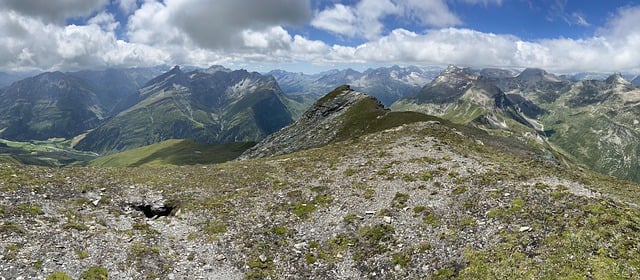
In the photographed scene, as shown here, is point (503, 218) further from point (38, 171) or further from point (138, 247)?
point (38, 171)

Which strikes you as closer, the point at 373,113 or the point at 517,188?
the point at 517,188

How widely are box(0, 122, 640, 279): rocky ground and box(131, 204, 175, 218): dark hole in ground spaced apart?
93 mm

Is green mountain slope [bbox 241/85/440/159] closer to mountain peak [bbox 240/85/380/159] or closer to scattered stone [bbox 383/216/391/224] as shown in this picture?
mountain peak [bbox 240/85/380/159]

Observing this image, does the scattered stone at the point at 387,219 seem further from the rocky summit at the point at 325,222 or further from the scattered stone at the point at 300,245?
the scattered stone at the point at 300,245

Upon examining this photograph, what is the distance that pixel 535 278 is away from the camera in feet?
61.7

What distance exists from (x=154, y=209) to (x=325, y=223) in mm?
16187

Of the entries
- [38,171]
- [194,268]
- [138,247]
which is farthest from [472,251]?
[38,171]

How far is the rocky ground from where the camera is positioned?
21234mm

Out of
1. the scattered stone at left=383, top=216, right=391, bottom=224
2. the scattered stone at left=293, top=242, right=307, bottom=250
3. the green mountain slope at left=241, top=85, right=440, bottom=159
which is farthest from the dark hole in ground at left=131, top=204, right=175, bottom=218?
the green mountain slope at left=241, top=85, right=440, bottom=159

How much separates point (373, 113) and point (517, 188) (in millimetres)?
67181

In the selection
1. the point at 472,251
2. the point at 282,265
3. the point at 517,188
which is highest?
the point at 517,188

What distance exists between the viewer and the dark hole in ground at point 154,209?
109 ft

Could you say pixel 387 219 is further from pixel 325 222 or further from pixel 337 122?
pixel 337 122

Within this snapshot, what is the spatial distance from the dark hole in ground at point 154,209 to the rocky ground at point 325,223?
0.30ft
